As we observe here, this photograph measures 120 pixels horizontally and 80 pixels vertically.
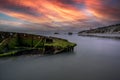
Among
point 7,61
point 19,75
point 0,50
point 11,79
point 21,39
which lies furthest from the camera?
point 21,39

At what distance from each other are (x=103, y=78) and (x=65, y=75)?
1871mm

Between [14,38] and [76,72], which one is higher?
[14,38]

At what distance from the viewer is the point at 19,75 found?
26.3 feet

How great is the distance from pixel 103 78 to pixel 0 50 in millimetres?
8932

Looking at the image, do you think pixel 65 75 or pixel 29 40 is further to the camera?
pixel 29 40

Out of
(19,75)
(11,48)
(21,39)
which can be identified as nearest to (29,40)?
(21,39)

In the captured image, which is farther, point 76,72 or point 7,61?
point 7,61

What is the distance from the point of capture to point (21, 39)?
1734 centimetres

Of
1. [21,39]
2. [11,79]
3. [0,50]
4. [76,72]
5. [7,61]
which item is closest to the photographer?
[11,79]

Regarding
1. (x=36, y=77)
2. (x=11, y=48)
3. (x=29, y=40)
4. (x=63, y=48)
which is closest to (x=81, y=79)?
(x=36, y=77)

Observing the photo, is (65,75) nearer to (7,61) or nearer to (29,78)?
(29,78)

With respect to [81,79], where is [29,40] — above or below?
above

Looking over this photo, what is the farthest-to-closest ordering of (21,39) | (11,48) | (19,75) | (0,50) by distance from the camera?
(21,39) < (11,48) < (0,50) < (19,75)

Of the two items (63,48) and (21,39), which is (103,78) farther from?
(21,39)
